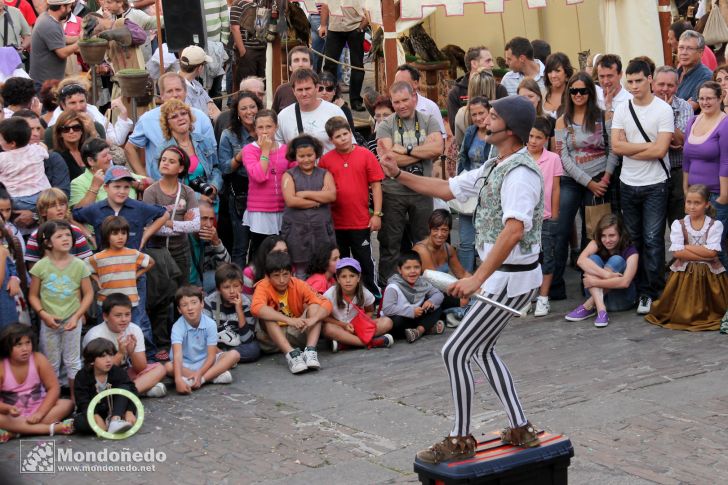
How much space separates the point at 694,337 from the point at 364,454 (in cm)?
328

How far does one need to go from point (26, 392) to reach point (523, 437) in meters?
3.12

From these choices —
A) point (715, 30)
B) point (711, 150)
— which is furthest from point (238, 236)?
point (715, 30)

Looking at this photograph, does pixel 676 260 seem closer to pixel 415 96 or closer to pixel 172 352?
pixel 415 96

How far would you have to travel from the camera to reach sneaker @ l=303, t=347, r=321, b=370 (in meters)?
8.39

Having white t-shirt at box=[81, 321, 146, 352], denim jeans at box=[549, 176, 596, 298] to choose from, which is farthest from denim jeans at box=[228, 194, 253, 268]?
denim jeans at box=[549, 176, 596, 298]

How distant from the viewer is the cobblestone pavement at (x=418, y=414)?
6.61 m

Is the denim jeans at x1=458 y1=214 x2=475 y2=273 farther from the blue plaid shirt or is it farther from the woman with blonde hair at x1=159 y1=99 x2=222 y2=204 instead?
the woman with blonde hair at x1=159 y1=99 x2=222 y2=204

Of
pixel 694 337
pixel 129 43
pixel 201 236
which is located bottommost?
pixel 694 337

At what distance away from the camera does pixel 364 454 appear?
6.87m

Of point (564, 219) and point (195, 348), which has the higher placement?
point (564, 219)

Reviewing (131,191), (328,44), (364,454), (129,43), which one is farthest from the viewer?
(328,44)

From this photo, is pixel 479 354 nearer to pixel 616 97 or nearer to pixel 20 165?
pixel 20 165

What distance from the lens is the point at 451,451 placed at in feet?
19.0

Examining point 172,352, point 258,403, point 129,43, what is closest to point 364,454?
point 258,403
